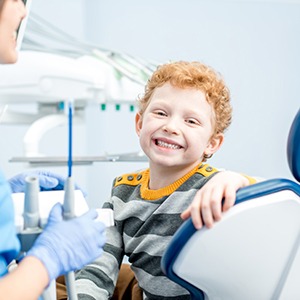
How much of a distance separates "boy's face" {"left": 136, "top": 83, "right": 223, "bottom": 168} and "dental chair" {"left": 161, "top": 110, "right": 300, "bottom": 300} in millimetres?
339

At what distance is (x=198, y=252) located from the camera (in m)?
0.75

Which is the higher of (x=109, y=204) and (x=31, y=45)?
(x=31, y=45)

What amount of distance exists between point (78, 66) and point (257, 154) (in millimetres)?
1545

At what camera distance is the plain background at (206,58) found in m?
2.87

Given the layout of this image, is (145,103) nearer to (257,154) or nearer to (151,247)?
(151,247)

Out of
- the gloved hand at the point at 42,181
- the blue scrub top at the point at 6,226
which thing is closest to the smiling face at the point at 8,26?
the blue scrub top at the point at 6,226

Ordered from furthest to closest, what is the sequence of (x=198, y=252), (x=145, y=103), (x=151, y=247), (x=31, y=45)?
(x=31, y=45) < (x=145, y=103) < (x=151, y=247) < (x=198, y=252)

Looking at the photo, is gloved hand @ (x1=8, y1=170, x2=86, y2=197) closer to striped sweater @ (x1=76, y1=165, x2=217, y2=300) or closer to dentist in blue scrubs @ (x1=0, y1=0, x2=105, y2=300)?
striped sweater @ (x1=76, y1=165, x2=217, y2=300)

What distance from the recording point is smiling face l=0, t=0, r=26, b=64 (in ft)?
2.69

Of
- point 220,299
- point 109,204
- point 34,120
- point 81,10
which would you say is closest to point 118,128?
point 81,10

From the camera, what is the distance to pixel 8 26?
826 mm

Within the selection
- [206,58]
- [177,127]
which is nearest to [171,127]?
[177,127]

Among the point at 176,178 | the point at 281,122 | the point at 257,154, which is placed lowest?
the point at 257,154

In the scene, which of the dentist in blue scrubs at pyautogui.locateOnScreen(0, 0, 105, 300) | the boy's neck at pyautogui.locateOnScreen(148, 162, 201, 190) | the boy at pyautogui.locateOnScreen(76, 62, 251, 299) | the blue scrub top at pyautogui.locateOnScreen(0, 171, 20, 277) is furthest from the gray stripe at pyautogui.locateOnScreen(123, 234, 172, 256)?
the blue scrub top at pyautogui.locateOnScreen(0, 171, 20, 277)
